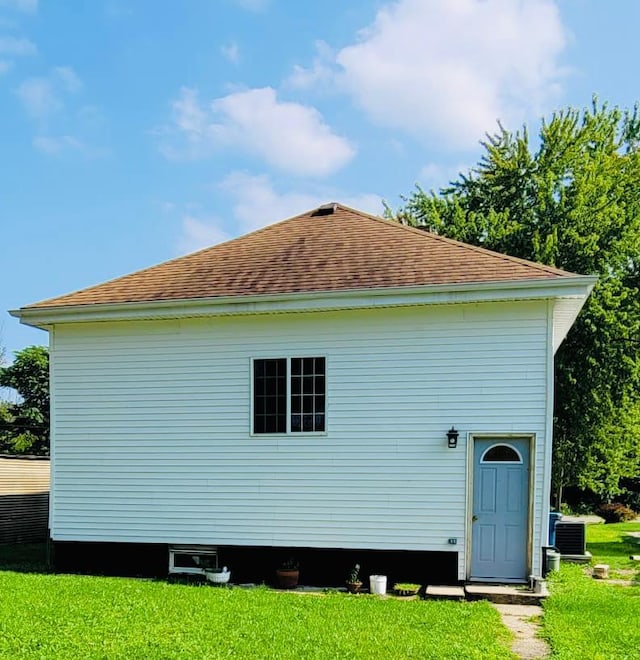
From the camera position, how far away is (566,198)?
19.8m

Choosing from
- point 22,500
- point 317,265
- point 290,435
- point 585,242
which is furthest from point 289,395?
point 585,242

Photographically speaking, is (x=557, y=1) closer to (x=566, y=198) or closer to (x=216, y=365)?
(x=216, y=365)

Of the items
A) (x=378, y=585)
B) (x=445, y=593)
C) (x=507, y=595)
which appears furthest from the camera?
(x=378, y=585)

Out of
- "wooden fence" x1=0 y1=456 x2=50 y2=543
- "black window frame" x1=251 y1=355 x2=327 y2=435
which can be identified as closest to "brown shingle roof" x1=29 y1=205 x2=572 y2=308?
"black window frame" x1=251 y1=355 x2=327 y2=435

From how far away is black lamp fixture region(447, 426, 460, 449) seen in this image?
1030 cm

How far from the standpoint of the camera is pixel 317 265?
1177 centimetres

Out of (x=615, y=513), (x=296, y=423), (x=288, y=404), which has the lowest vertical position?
(x=615, y=513)

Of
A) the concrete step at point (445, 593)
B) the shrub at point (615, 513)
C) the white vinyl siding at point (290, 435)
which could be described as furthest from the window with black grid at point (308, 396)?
the shrub at point (615, 513)

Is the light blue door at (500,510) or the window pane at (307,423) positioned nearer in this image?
the light blue door at (500,510)

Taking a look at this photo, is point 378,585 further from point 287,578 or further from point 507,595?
point 507,595

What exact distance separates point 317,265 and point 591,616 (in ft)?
20.4

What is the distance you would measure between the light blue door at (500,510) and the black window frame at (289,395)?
2.35 metres

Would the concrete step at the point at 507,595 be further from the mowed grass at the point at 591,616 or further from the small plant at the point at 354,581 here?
the small plant at the point at 354,581

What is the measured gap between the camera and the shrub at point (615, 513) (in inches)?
980
